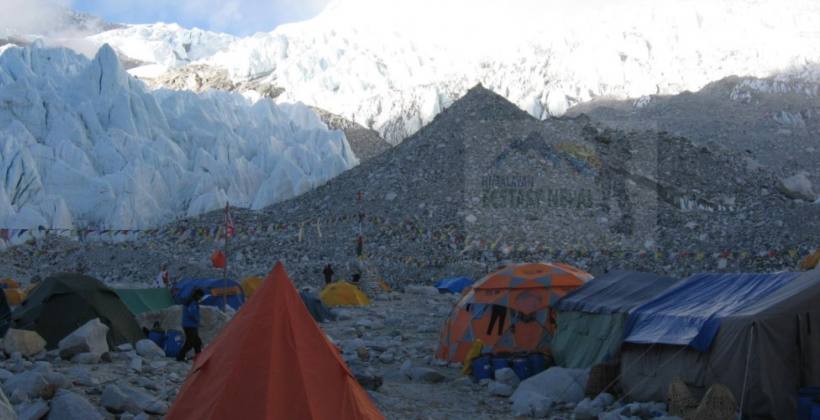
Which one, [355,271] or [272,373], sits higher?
[355,271]

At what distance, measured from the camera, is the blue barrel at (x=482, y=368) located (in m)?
11.7

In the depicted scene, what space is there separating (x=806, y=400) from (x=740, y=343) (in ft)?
2.52

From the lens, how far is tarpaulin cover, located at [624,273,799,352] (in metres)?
8.63

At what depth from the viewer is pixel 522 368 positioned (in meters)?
11.6

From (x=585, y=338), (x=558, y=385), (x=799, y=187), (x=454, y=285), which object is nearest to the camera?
(x=558, y=385)

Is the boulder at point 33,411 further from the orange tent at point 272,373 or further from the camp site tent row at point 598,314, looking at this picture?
the camp site tent row at point 598,314

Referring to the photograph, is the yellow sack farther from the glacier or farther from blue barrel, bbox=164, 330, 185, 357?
the glacier

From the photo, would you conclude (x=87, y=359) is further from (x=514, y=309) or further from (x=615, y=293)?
(x=615, y=293)

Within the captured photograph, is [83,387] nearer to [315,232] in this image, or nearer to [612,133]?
[315,232]

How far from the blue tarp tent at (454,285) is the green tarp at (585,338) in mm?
13982

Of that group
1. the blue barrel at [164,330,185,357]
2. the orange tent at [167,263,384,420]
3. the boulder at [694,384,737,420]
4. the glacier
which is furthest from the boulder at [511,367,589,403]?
the glacier

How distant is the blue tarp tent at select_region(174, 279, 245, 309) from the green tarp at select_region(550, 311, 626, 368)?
31.8 ft

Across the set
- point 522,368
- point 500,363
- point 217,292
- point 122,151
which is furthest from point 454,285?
point 122,151

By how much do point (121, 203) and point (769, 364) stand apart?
46.1 m
